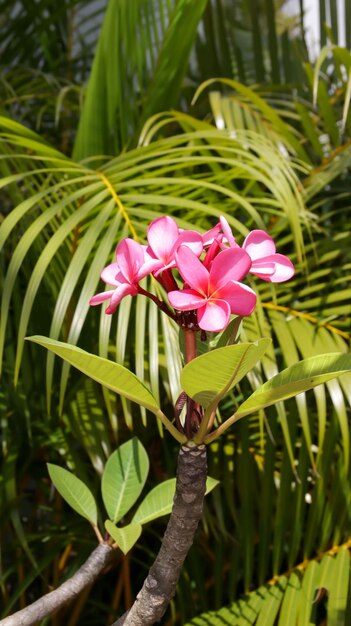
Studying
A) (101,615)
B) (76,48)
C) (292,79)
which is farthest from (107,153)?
(76,48)

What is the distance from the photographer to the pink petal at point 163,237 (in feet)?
1.15

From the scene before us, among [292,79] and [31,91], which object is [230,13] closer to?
[292,79]

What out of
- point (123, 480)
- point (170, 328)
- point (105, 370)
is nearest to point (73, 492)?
point (123, 480)

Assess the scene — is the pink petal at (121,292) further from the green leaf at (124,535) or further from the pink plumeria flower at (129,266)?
the green leaf at (124,535)

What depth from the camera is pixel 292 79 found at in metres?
1.49

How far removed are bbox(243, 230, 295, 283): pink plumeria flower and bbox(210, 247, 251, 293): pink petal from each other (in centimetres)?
2

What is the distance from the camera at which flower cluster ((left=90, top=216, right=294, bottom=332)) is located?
1.03ft

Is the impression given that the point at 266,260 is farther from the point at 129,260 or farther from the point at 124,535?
the point at 124,535

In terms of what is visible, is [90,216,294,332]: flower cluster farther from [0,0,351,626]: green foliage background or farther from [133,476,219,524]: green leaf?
[0,0,351,626]: green foliage background

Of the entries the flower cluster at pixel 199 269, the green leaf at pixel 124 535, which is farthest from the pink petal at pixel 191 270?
the green leaf at pixel 124 535

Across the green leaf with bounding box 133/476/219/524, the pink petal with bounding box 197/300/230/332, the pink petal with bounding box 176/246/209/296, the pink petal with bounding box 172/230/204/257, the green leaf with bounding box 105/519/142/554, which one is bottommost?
the green leaf with bounding box 105/519/142/554

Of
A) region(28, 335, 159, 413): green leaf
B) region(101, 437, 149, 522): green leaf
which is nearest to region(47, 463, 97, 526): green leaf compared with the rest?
region(101, 437, 149, 522): green leaf

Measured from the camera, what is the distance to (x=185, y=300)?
31 cm

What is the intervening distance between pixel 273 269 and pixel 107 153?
770 mm
